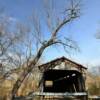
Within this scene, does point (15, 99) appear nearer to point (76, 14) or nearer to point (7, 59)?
point (76, 14)

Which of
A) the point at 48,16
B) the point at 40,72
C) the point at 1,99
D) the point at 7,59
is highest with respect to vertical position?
the point at 48,16

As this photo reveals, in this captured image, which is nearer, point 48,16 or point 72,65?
point 72,65

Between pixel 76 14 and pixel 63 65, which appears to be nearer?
pixel 63 65

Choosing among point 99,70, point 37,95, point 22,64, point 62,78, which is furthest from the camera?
point 99,70

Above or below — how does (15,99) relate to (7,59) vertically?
below

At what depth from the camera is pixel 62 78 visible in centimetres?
2372

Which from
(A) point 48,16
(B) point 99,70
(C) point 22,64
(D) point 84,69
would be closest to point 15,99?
(D) point 84,69

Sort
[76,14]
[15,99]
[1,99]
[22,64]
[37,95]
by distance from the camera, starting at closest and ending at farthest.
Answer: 1. [37,95]
2. [15,99]
3. [76,14]
4. [1,99]
5. [22,64]

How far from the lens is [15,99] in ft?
59.2

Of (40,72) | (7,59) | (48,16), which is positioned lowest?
(40,72)

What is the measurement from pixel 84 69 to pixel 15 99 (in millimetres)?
5776

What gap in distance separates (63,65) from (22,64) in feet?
61.1

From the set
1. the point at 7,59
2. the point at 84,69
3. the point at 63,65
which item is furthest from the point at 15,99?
the point at 7,59

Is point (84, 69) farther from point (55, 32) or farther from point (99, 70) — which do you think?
point (99, 70)
